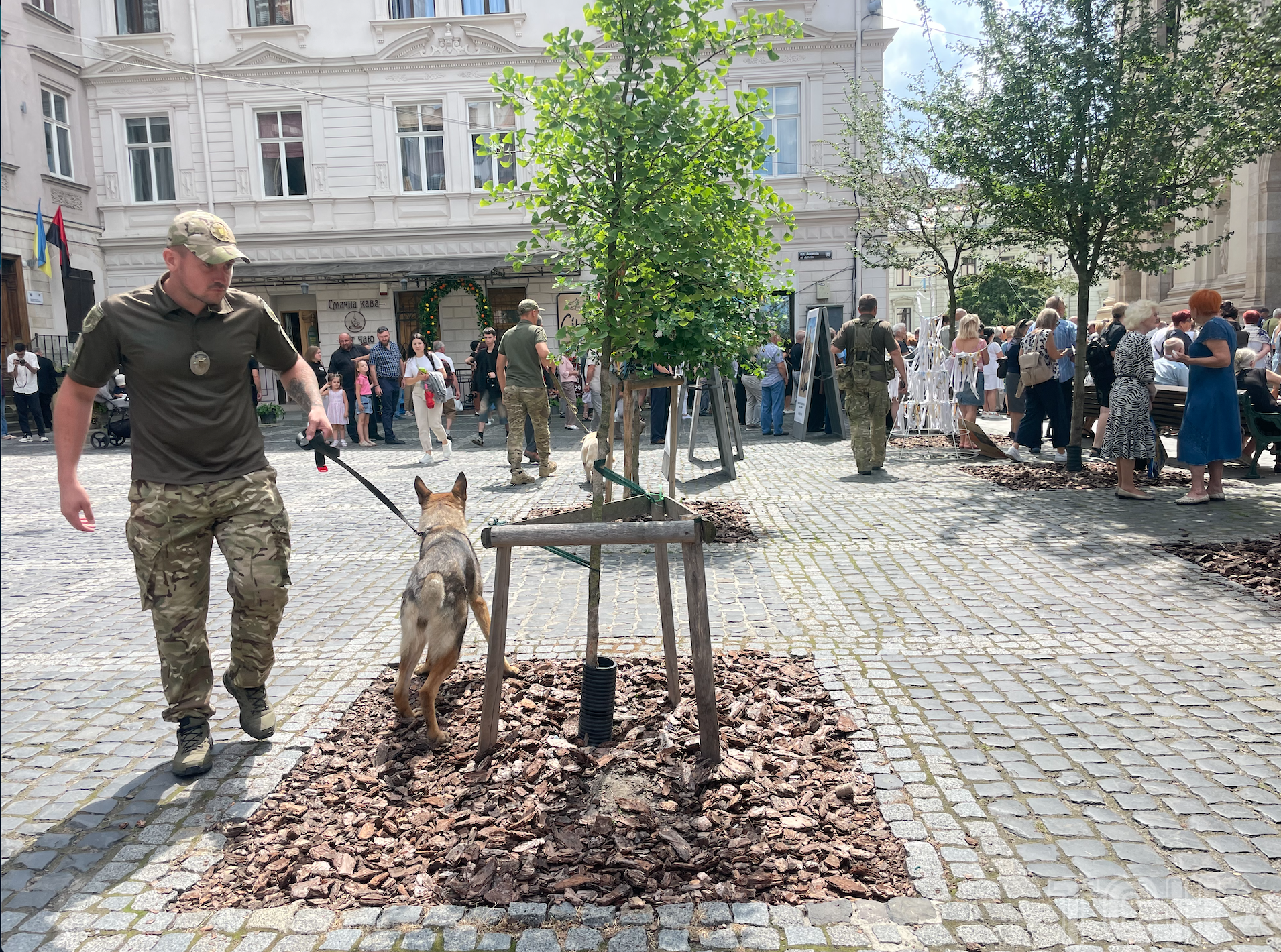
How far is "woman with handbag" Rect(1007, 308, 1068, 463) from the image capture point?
1273 centimetres

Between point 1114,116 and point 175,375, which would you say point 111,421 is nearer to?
point 175,375

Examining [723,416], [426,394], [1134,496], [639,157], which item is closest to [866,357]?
[723,416]

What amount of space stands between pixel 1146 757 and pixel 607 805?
2.16 meters

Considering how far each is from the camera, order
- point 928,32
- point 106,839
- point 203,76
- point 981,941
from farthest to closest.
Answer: point 203,76 → point 928,32 → point 106,839 → point 981,941

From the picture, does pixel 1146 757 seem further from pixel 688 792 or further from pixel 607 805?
pixel 607 805

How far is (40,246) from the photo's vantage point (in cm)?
226

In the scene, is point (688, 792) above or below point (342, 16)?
below

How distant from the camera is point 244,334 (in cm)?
382

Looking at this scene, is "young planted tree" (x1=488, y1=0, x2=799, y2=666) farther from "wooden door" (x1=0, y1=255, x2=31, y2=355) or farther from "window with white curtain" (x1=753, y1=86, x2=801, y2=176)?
"window with white curtain" (x1=753, y1=86, x2=801, y2=176)

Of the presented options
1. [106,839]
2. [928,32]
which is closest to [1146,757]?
[106,839]

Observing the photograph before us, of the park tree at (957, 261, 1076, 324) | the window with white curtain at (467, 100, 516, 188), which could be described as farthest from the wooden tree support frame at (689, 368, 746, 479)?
the park tree at (957, 261, 1076, 324)

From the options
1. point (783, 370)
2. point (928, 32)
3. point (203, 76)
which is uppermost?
point (203, 76)

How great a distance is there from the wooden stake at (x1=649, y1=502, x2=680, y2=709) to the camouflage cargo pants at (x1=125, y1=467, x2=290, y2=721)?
1529mm

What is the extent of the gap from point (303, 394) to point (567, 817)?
6.70 feet
